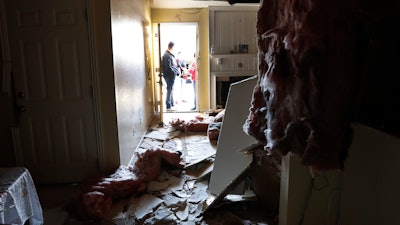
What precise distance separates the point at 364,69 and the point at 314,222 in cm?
133

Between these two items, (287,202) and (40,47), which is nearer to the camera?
(287,202)

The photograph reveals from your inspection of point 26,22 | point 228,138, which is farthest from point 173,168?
point 26,22

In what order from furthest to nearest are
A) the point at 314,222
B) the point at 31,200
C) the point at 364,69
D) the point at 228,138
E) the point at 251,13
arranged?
the point at 251,13 < the point at 228,138 < the point at 314,222 < the point at 31,200 < the point at 364,69

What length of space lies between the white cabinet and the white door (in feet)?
12.1

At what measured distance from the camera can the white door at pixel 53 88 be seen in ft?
9.87

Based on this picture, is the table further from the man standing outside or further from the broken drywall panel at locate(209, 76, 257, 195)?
the man standing outside

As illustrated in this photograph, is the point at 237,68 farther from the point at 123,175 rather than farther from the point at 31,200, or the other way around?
the point at 31,200

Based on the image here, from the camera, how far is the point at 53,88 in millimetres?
3119

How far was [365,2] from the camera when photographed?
1178mm

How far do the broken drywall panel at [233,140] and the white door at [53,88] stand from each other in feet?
4.24

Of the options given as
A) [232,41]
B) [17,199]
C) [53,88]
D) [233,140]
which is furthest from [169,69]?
[17,199]

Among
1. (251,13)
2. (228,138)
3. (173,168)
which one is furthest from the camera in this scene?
(251,13)

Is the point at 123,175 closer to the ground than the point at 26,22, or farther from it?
closer to the ground

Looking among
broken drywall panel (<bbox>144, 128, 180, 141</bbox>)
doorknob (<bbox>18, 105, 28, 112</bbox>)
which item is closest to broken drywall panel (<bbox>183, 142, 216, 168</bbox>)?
broken drywall panel (<bbox>144, 128, 180, 141</bbox>)
